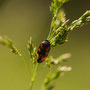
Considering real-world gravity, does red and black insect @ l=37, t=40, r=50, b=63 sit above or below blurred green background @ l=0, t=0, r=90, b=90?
below

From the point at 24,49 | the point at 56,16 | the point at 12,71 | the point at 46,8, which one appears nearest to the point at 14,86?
the point at 12,71

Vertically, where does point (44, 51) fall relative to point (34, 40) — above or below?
below

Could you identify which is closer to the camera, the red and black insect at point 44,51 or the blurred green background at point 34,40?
the red and black insect at point 44,51

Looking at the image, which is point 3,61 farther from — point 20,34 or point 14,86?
point 20,34

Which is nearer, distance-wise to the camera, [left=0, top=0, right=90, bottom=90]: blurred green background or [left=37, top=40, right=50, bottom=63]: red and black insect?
[left=37, top=40, right=50, bottom=63]: red and black insect

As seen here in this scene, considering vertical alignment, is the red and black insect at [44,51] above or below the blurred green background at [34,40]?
below

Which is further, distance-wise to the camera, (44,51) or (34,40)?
(34,40)

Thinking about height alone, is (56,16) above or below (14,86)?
below

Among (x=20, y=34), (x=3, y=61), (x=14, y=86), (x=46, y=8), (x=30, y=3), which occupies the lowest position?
(x=14, y=86)
